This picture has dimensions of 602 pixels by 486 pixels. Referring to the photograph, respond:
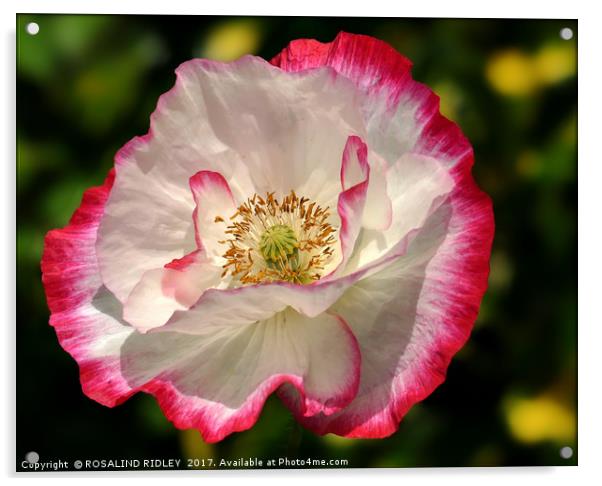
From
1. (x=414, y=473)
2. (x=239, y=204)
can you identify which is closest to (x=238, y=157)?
(x=239, y=204)

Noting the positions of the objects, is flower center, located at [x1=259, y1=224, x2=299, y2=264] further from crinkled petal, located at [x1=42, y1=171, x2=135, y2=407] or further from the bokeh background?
the bokeh background

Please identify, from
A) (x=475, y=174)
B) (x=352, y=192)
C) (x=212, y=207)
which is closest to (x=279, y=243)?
(x=212, y=207)

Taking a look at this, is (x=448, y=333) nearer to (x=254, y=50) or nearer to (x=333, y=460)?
(x=333, y=460)

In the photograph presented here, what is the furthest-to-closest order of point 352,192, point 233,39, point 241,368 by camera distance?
point 233,39 < point 241,368 < point 352,192

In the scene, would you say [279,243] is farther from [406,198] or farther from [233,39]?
[233,39]

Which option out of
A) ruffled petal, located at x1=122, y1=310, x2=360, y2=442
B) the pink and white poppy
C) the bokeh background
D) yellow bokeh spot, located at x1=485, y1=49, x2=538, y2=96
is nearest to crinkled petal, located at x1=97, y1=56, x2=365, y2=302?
the pink and white poppy

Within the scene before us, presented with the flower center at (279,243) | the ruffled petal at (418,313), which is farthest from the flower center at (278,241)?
the ruffled petal at (418,313)

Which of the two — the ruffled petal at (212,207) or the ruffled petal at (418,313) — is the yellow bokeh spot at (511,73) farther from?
the ruffled petal at (212,207)
